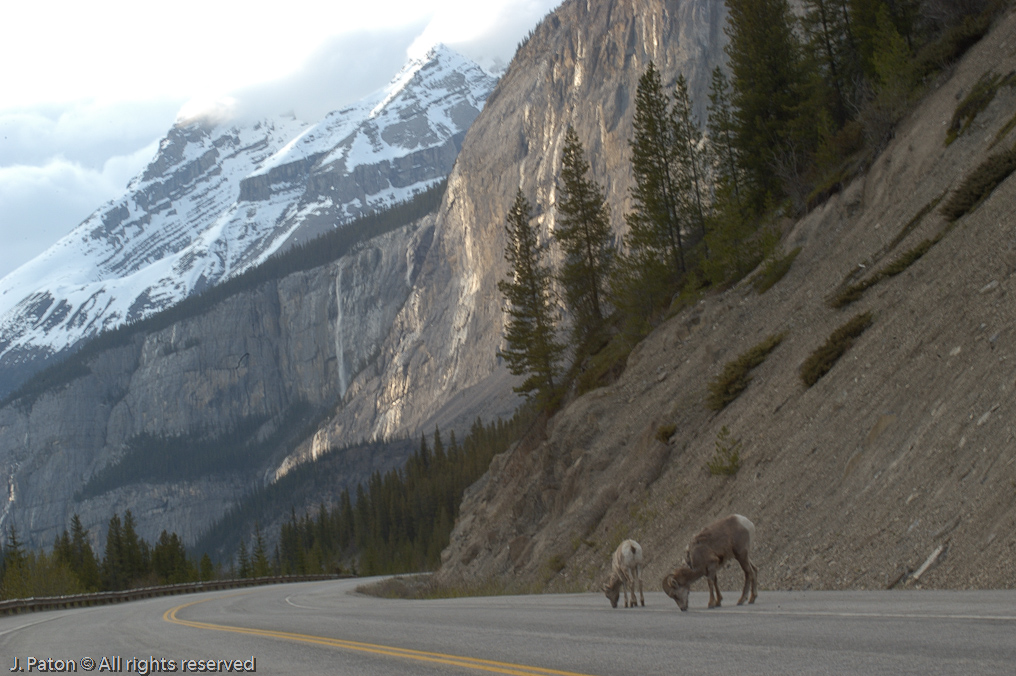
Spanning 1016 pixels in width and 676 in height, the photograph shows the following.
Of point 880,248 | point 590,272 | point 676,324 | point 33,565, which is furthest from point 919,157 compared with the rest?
point 33,565

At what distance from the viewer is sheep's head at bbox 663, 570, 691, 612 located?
11.9m

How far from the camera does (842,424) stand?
61.5ft

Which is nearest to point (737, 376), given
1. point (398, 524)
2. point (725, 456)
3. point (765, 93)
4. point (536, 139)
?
point (725, 456)

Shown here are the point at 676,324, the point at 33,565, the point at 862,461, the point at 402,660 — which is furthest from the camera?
the point at 33,565

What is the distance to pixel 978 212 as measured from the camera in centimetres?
2175

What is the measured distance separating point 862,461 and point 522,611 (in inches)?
287

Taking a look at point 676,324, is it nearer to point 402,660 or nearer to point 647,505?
point 647,505

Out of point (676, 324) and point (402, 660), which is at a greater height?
point (676, 324)

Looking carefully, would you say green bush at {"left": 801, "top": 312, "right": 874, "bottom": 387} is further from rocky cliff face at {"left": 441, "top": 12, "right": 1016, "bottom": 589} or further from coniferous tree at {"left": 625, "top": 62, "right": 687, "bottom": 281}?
coniferous tree at {"left": 625, "top": 62, "right": 687, "bottom": 281}

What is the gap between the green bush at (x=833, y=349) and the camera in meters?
22.0

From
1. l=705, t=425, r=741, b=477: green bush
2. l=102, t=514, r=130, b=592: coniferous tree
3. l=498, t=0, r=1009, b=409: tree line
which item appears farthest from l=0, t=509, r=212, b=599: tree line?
l=705, t=425, r=741, b=477: green bush

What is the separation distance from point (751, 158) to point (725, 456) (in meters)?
26.4

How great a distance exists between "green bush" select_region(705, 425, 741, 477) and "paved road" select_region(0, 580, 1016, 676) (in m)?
6.76

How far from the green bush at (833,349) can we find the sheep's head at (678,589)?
38.4ft
